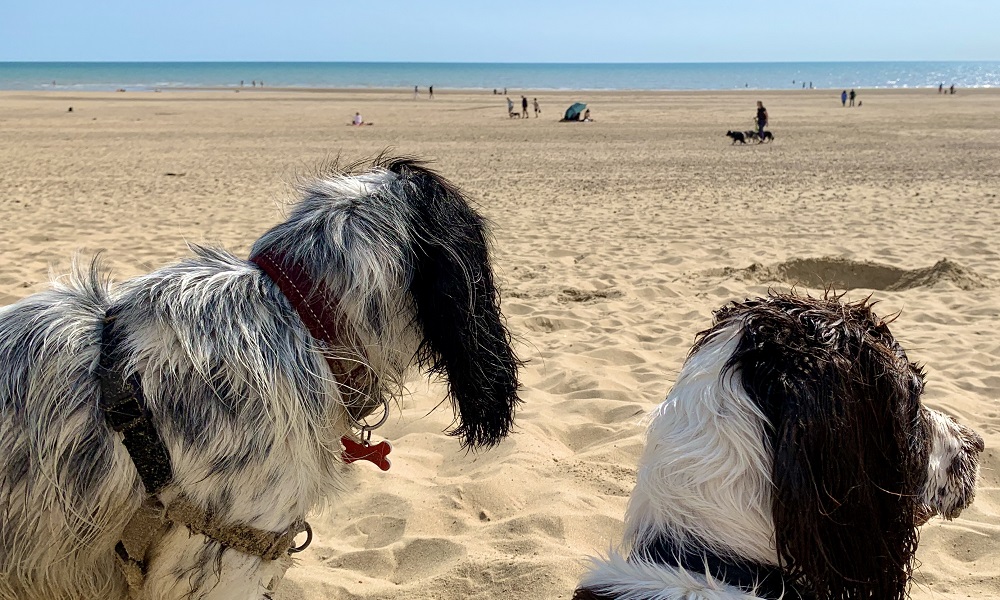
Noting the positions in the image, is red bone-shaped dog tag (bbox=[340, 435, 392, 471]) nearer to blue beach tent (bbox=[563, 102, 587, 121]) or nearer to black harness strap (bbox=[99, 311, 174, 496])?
black harness strap (bbox=[99, 311, 174, 496])

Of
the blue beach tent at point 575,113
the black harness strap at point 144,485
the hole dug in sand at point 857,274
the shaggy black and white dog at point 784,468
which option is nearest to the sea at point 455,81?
the blue beach tent at point 575,113

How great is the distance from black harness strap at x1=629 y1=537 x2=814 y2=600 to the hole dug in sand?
598 centimetres

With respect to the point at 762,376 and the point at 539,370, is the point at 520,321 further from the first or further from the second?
the point at 762,376

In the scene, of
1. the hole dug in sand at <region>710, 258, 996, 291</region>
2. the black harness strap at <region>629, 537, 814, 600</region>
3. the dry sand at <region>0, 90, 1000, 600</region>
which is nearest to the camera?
the black harness strap at <region>629, 537, 814, 600</region>

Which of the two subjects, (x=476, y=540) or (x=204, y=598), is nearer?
(x=204, y=598)

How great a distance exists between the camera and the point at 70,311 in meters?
2.07

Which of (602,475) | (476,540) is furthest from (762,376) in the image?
(602,475)

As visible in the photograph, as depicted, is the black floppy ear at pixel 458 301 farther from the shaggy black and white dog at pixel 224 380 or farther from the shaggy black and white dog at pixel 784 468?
the shaggy black and white dog at pixel 784 468

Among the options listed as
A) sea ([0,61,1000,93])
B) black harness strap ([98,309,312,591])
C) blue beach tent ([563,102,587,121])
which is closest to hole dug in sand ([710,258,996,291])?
black harness strap ([98,309,312,591])

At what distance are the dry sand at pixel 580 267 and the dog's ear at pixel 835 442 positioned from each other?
1.28 meters

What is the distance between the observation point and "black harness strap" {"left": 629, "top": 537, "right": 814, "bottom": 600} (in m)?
1.67

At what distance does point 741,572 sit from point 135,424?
1.44 m

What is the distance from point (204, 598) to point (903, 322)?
5768 mm

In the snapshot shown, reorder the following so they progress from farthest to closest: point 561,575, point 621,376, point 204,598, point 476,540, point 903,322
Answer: point 903,322, point 621,376, point 476,540, point 561,575, point 204,598
